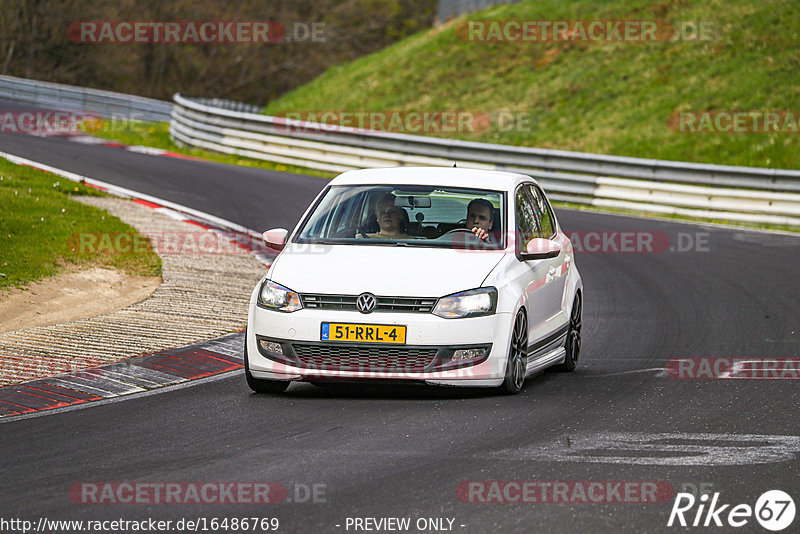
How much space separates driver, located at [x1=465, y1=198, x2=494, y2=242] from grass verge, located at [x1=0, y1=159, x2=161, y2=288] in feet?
17.8

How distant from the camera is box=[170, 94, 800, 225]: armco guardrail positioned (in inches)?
864

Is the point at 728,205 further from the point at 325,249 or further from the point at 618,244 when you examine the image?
the point at 325,249

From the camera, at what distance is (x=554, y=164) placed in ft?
79.7

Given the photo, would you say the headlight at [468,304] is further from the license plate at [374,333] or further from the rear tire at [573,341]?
the rear tire at [573,341]

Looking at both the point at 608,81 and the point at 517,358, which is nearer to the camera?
the point at 517,358

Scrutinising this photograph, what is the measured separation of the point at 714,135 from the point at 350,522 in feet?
78.6

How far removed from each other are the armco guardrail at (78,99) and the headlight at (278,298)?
1102 inches

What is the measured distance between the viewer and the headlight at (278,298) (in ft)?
27.2

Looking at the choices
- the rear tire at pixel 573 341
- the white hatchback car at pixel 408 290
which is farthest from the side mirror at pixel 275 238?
the rear tire at pixel 573 341

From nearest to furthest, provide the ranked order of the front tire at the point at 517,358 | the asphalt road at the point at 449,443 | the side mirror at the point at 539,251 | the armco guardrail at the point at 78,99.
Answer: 1. the asphalt road at the point at 449,443
2. the front tire at the point at 517,358
3. the side mirror at the point at 539,251
4. the armco guardrail at the point at 78,99

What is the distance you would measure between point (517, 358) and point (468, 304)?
2.11 feet

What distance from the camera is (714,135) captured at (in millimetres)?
27969

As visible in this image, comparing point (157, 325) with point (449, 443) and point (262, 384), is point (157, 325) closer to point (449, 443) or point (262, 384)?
point (262, 384)

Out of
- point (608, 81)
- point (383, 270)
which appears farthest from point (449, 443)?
point (608, 81)
